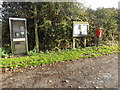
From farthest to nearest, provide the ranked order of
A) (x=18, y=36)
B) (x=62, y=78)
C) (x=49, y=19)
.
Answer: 1. (x=49, y=19)
2. (x=18, y=36)
3. (x=62, y=78)

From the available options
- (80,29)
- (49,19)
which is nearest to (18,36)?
(49,19)

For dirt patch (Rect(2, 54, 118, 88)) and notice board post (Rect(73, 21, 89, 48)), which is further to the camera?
notice board post (Rect(73, 21, 89, 48))

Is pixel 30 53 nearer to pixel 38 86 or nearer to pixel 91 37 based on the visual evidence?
pixel 38 86

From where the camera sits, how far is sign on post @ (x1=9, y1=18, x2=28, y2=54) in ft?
14.8

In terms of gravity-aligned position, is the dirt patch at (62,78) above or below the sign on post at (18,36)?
below

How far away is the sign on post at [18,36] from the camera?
450 cm

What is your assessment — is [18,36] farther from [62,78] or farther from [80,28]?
[80,28]

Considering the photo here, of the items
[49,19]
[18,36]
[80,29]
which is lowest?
[18,36]

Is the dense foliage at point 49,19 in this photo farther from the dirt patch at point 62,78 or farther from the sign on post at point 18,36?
the dirt patch at point 62,78

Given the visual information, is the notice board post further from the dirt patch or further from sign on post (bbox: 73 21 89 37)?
the dirt patch

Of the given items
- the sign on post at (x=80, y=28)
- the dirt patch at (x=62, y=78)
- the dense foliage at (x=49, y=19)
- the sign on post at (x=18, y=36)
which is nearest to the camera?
the dirt patch at (x=62, y=78)

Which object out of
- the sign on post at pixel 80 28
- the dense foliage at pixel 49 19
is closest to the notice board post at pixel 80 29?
the sign on post at pixel 80 28

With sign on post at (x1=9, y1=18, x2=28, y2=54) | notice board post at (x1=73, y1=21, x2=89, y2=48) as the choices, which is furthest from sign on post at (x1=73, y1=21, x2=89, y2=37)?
sign on post at (x1=9, y1=18, x2=28, y2=54)

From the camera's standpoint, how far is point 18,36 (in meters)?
4.59
